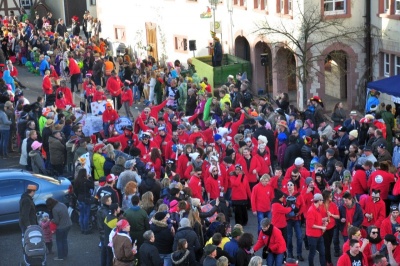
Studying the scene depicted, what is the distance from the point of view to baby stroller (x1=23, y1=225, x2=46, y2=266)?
1883cm

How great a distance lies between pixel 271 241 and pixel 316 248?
1.49 meters

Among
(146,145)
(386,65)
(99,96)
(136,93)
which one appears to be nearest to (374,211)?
(146,145)

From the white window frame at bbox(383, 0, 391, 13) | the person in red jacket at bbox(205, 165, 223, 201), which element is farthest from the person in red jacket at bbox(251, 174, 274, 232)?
the white window frame at bbox(383, 0, 391, 13)

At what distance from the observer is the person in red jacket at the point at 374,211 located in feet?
62.2

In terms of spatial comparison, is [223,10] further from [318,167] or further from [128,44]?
[318,167]

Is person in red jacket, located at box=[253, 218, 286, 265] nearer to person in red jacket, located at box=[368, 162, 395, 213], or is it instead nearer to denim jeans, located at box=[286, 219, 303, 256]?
denim jeans, located at box=[286, 219, 303, 256]

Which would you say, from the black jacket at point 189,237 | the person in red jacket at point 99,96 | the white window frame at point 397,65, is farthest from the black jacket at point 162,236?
the white window frame at point 397,65

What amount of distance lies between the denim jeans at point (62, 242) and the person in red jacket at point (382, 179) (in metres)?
6.26

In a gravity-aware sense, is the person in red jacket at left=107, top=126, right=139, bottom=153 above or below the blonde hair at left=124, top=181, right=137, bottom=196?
below

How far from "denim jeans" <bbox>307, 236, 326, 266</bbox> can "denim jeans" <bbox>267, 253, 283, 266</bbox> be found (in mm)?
944

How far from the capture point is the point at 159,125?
25922 mm

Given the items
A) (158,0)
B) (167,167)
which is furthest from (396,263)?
(158,0)

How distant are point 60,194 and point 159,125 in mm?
4049

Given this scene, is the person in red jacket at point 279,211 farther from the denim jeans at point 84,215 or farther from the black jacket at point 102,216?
the denim jeans at point 84,215
